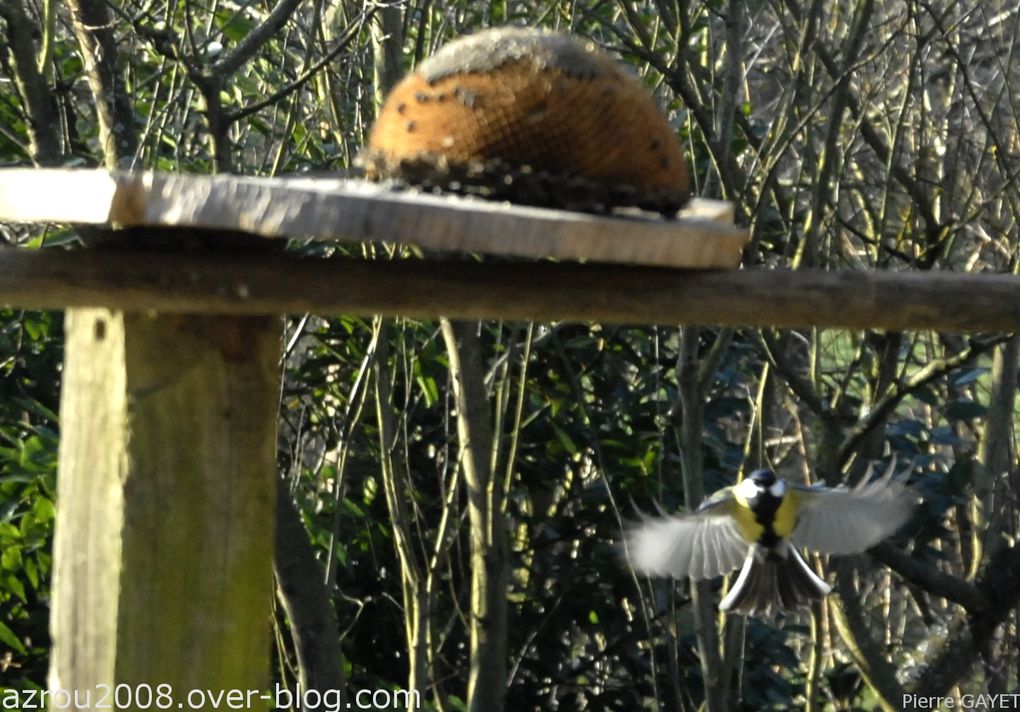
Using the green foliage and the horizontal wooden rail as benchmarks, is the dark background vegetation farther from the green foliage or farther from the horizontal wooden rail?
the horizontal wooden rail

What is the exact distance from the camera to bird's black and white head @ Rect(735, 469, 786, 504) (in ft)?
11.1

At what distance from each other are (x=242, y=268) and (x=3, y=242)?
2.34 meters

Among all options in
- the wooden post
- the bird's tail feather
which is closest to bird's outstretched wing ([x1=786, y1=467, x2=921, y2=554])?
the bird's tail feather

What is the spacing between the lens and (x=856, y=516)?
3.53m

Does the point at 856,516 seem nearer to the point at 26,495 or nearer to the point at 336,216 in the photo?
the point at 26,495

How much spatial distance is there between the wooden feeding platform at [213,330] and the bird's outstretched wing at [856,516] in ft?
5.67

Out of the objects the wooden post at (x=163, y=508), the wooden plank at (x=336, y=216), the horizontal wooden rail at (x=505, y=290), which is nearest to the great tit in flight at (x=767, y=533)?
the horizontal wooden rail at (x=505, y=290)

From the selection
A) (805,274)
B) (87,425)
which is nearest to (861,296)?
(805,274)

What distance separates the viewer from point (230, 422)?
170 cm

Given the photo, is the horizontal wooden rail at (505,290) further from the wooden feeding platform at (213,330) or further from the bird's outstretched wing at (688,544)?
the bird's outstretched wing at (688,544)

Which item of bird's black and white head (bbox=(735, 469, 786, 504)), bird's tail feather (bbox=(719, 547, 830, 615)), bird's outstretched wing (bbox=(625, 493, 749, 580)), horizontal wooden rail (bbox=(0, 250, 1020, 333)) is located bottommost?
bird's tail feather (bbox=(719, 547, 830, 615))

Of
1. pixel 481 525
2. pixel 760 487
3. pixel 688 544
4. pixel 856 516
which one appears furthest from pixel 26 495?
pixel 856 516

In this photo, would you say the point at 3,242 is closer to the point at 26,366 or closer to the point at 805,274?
the point at 26,366

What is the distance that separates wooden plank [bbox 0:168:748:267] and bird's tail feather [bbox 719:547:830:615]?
7.85 feet
